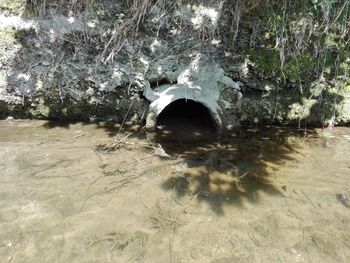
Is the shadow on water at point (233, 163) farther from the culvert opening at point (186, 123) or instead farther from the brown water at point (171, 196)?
the culvert opening at point (186, 123)

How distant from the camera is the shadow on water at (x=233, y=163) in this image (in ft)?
13.5

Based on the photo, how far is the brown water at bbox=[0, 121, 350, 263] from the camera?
333 cm

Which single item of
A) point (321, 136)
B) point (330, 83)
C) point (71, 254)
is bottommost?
point (71, 254)

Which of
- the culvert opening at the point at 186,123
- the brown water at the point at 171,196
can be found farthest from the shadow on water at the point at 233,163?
the culvert opening at the point at 186,123

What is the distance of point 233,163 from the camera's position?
4.79 metres

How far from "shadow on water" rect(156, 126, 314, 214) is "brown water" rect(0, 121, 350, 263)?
0.04 feet

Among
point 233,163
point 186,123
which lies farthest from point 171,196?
point 186,123

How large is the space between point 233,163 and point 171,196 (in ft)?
3.49

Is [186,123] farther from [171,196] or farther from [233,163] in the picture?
[171,196]

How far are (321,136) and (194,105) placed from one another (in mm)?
2133

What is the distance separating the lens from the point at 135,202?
3938mm

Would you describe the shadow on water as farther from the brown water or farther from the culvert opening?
the culvert opening

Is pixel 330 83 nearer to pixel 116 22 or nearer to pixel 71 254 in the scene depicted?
pixel 116 22

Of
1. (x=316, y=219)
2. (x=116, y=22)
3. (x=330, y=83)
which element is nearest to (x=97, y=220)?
(x=316, y=219)
